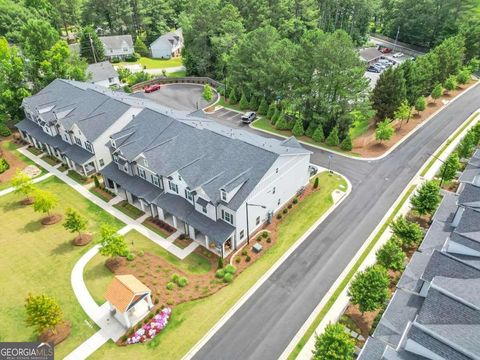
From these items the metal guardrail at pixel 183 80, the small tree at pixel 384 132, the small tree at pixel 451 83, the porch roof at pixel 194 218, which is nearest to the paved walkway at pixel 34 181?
the porch roof at pixel 194 218

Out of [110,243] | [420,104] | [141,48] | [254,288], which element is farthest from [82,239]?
[141,48]

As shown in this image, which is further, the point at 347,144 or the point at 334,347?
the point at 347,144

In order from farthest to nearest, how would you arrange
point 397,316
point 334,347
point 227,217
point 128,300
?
point 227,217 → point 128,300 → point 397,316 → point 334,347

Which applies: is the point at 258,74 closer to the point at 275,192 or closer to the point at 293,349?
the point at 275,192

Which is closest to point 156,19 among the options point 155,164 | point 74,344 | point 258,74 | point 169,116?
point 258,74

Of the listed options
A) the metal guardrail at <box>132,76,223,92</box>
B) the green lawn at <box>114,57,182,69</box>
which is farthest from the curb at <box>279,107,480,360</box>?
the green lawn at <box>114,57,182,69</box>

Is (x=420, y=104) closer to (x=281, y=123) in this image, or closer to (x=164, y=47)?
(x=281, y=123)

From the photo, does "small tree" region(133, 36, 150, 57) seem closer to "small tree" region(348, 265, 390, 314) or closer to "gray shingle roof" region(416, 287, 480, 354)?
"small tree" region(348, 265, 390, 314)
